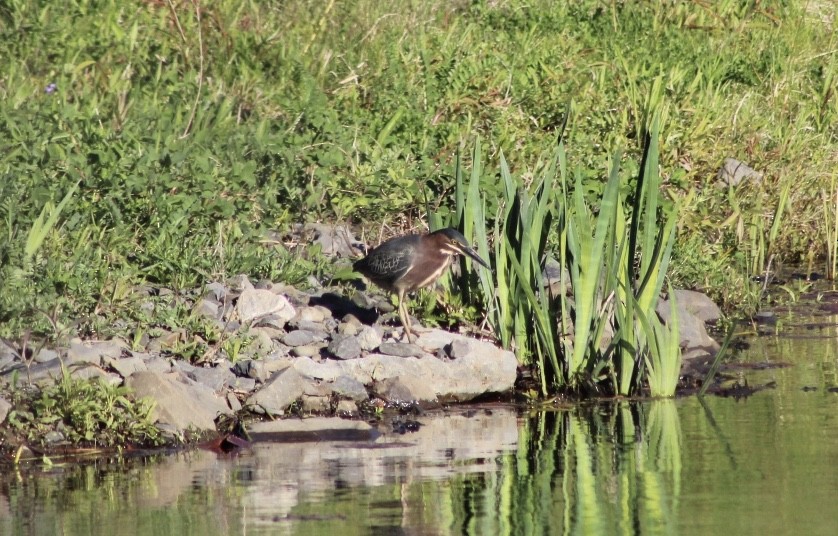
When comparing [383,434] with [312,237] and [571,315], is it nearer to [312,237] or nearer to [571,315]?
[571,315]

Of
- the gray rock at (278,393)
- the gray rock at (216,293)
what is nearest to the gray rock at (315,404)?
the gray rock at (278,393)

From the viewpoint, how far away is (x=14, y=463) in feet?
21.9

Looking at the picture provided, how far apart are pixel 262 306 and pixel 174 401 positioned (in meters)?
1.38

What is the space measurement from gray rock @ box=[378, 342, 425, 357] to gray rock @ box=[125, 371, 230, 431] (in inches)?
46.5

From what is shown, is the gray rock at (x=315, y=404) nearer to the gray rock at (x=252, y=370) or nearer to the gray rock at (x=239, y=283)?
the gray rock at (x=252, y=370)

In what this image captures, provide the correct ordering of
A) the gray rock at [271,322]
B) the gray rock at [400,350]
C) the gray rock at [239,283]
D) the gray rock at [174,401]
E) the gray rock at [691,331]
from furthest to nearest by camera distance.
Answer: the gray rock at [691,331] → the gray rock at [239,283] → the gray rock at [271,322] → the gray rock at [400,350] → the gray rock at [174,401]

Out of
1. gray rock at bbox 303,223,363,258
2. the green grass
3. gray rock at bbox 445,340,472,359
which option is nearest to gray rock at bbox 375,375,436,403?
gray rock at bbox 445,340,472,359

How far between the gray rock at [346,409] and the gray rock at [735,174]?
5.12m

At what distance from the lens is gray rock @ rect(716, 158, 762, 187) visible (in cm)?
1177

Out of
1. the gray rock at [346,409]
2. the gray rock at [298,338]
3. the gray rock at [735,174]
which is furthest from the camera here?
the gray rock at [735,174]

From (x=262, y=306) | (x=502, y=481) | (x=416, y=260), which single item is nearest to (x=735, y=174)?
(x=416, y=260)

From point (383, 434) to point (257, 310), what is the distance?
1.44 m

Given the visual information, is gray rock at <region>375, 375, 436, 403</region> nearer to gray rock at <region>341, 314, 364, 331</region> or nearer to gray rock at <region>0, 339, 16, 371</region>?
gray rock at <region>341, 314, 364, 331</region>

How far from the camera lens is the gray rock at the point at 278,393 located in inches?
293
